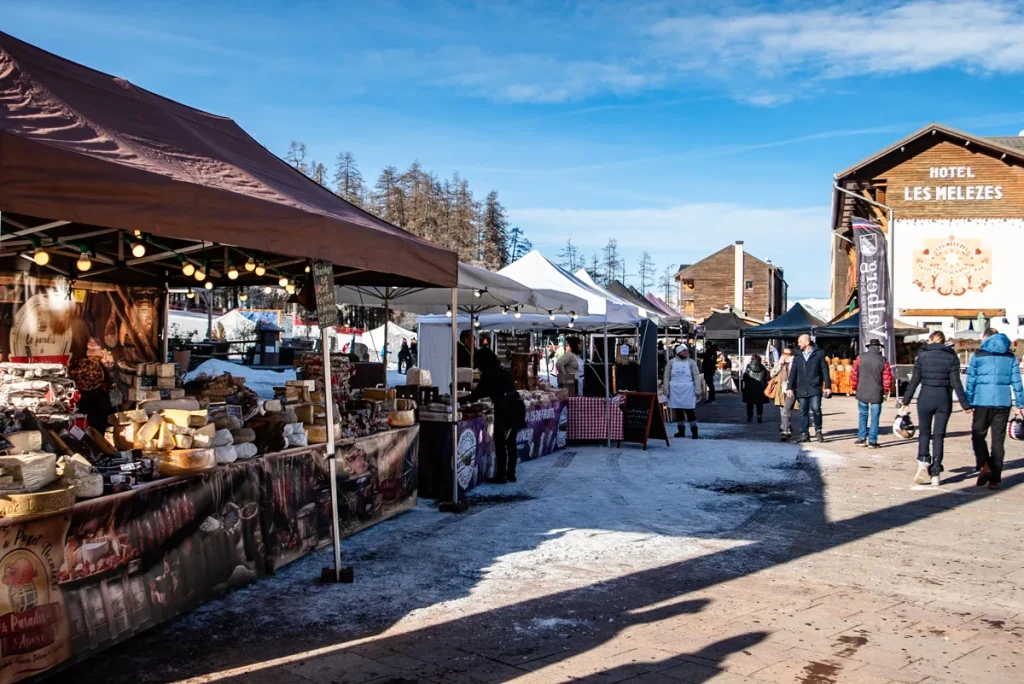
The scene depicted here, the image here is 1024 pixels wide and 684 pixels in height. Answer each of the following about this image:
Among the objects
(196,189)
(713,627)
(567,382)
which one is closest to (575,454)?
(567,382)

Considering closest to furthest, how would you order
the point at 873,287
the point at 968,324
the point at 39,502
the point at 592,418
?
1. the point at 39,502
2. the point at 592,418
3. the point at 873,287
4. the point at 968,324

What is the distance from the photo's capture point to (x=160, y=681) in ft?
14.4

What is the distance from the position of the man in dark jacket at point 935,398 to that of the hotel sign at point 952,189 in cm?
3082

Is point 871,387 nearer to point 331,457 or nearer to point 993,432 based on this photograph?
point 993,432

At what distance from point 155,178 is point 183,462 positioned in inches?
69.6

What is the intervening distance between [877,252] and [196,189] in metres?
18.1

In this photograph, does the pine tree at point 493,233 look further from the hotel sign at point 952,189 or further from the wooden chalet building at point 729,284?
the hotel sign at point 952,189

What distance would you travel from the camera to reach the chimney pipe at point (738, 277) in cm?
7006

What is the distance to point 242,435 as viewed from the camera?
21.0 ft

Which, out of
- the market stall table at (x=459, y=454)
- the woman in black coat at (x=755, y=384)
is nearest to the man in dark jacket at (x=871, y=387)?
the woman in black coat at (x=755, y=384)

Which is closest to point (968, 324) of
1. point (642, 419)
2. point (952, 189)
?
point (952, 189)

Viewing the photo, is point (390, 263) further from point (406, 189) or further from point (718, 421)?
point (406, 189)

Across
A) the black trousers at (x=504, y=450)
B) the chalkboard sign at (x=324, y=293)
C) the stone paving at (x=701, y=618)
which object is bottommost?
the stone paving at (x=701, y=618)

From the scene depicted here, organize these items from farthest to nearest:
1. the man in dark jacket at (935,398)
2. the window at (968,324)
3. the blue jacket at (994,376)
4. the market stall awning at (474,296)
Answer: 1. the window at (968,324)
2. the man in dark jacket at (935,398)
3. the blue jacket at (994,376)
4. the market stall awning at (474,296)
